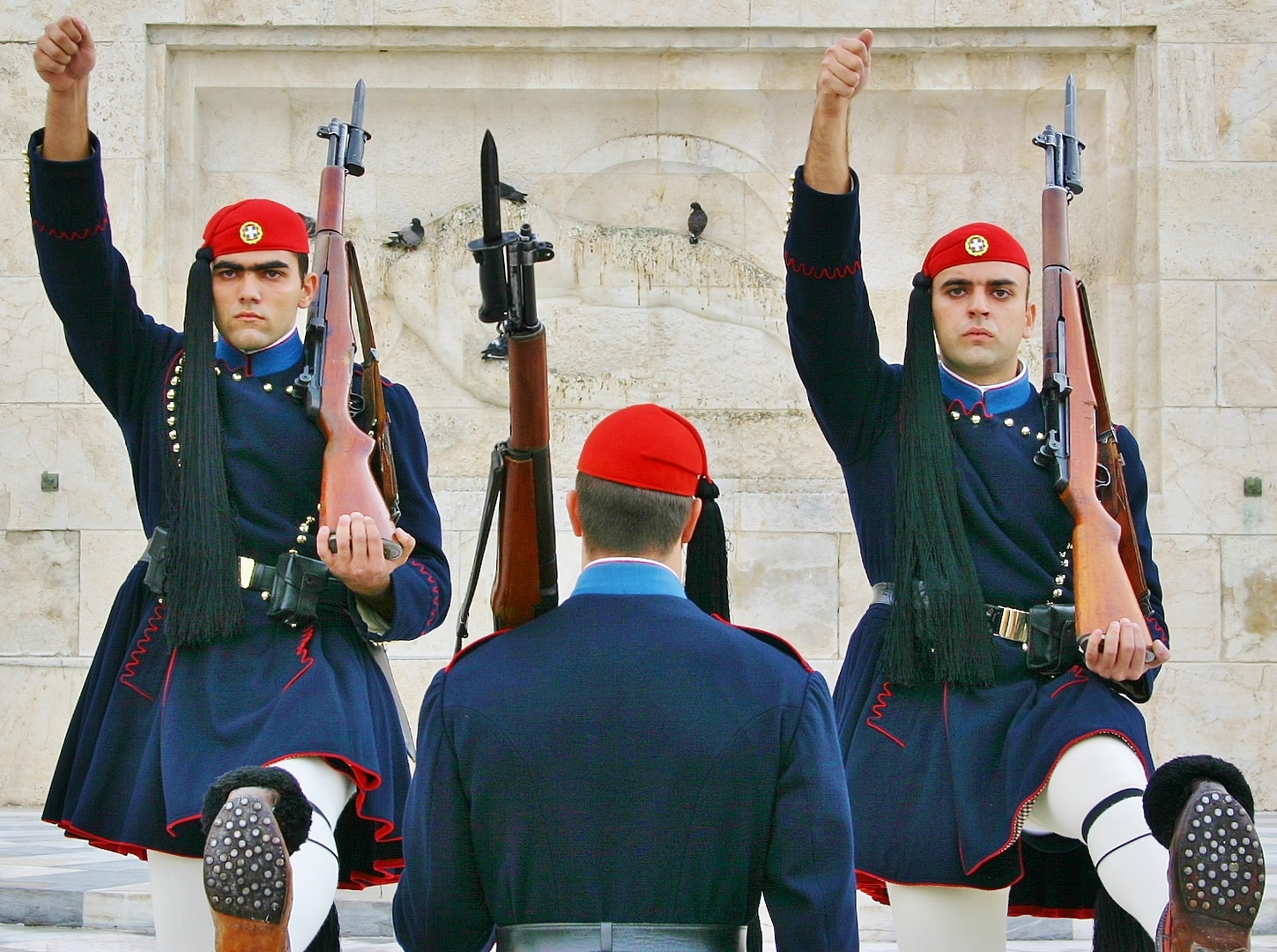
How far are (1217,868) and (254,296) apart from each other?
223cm

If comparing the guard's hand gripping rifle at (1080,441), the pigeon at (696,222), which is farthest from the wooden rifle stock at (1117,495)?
the pigeon at (696,222)

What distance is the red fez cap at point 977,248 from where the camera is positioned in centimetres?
389

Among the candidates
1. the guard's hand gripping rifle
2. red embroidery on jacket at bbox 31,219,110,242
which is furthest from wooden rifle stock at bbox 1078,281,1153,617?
red embroidery on jacket at bbox 31,219,110,242

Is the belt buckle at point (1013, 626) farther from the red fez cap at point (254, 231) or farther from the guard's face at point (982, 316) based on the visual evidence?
the red fez cap at point (254, 231)

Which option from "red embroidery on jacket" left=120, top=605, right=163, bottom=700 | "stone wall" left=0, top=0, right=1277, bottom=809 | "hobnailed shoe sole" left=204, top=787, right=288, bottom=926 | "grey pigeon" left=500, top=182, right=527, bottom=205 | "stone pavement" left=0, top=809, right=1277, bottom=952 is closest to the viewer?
"hobnailed shoe sole" left=204, top=787, right=288, bottom=926

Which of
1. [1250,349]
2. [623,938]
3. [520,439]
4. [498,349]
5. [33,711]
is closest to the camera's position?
[623,938]

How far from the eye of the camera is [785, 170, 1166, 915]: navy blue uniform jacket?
3508mm

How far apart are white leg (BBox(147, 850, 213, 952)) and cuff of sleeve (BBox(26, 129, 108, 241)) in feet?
4.13

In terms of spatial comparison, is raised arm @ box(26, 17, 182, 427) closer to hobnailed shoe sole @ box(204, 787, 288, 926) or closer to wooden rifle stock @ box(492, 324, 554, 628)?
wooden rifle stock @ box(492, 324, 554, 628)

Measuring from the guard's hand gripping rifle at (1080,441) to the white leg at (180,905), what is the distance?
177 centimetres

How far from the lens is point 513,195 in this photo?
→ 8.67m

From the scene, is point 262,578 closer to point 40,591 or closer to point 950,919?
point 950,919

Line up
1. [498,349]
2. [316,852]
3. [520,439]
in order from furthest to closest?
[498,349]
[316,852]
[520,439]

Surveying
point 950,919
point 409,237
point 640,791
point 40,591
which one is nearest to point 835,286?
point 950,919
